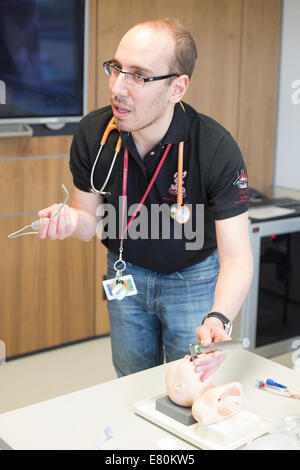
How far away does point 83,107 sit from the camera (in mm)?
3424

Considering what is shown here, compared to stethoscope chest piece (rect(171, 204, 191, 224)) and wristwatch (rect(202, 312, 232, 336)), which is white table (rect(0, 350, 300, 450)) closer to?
wristwatch (rect(202, 312, 232, 336))

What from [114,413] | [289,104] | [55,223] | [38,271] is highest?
[289,104]

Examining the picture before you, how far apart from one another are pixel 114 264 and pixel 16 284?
1423 mm

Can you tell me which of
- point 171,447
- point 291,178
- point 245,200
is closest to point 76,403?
point 171,447

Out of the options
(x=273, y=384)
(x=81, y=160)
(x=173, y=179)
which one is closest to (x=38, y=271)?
(x=81, y=160)

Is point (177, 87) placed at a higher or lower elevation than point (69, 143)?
higher

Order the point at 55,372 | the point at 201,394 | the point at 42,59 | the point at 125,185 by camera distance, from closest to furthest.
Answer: the point at 201,394
the point at 125,185
the point at 42,59
the point at 55,372

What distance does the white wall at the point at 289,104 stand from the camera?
4.00 meters

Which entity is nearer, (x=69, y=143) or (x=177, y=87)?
(x=177, y=87)

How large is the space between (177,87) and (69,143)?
1624mm

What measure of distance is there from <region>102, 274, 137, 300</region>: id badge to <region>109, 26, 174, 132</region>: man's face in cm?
42

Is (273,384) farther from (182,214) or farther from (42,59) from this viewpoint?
(42,59)

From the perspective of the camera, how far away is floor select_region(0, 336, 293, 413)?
3.21 m

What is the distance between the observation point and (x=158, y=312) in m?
2.10
